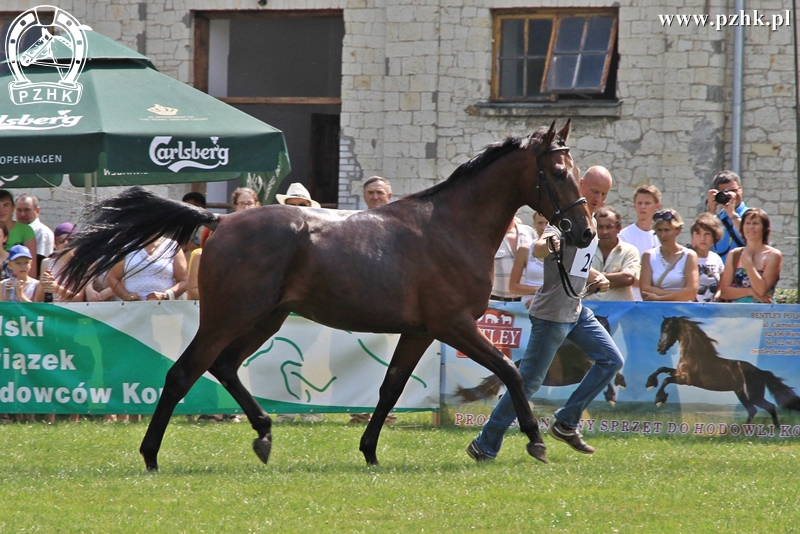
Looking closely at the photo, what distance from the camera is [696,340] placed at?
925 cm

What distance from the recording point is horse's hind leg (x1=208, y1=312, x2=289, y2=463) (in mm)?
7438

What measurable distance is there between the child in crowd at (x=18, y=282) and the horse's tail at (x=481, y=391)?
14.1 ft

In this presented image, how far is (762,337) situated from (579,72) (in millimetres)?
7688

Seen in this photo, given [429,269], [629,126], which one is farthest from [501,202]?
[629,126]

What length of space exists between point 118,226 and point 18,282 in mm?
3756

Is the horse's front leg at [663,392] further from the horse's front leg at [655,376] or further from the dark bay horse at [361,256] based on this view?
the dark bay horse at [361,256]

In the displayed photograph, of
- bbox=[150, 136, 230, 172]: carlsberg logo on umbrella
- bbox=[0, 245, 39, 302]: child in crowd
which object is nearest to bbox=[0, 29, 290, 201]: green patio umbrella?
bbox=[150, 136, 230, 172]: carlsberg logo on umbrella

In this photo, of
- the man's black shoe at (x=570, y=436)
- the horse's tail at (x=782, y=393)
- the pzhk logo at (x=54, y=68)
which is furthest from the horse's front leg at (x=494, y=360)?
the pzhk logo at (x=54, y=68)

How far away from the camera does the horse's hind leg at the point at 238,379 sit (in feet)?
24.4

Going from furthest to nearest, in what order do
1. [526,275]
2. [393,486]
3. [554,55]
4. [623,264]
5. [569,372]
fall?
[554,55]
[526,275]
[569,372]
[623,264]
[393,486]

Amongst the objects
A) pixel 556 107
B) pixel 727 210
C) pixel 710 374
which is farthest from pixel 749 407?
pixel 556 107

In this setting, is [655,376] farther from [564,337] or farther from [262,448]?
[262,448]

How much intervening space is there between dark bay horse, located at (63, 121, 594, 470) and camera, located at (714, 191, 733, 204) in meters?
4.28

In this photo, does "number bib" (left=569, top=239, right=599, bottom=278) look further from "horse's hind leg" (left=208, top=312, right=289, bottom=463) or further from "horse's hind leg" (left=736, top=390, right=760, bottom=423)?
"horse's hind leg" (left=736, top=390, right=760, bottom=423)
